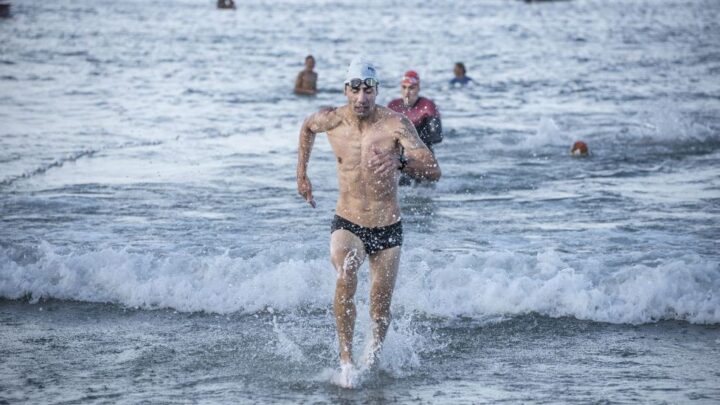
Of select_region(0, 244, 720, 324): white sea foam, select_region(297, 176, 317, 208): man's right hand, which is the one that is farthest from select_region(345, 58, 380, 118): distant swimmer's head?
select_region(0, 244, 720, 324): white sea foam

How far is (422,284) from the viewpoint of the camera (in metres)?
9.45

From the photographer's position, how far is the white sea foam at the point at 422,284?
8766 mm

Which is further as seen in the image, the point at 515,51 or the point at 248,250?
the point at 515,51

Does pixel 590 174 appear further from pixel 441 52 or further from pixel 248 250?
pixel 441 52

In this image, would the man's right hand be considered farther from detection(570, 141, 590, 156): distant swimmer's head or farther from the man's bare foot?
detection(570, 141, 590, 156): distant swimmer's head

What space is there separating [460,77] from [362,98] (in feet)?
65.0

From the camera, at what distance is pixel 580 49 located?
4494 cm

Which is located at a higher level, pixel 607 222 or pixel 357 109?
pixel 357 109

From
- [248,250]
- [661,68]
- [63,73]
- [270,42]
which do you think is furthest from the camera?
[270,42]

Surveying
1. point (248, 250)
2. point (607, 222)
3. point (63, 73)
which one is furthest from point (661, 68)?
point (248, 250)

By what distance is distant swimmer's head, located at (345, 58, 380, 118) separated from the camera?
6.47 meters

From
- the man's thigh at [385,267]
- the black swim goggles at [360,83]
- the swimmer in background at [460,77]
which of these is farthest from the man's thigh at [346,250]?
the swimmer in background at [460,77]

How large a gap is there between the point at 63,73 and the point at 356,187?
26.7 meters

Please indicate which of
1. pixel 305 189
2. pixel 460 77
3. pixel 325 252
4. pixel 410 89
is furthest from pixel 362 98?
pixel 460 77
